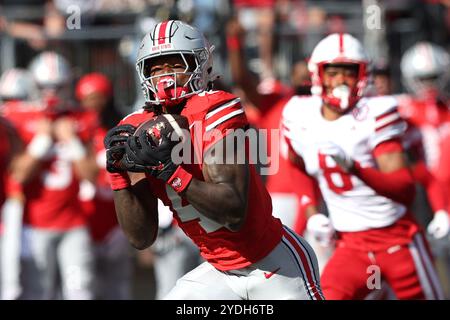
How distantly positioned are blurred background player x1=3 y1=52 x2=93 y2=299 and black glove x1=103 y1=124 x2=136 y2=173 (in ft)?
11.3

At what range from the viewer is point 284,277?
174 inches

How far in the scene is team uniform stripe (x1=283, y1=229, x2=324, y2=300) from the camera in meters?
4.48

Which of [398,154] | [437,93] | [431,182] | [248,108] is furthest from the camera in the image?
[437,93]

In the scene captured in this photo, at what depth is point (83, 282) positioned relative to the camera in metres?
7.62

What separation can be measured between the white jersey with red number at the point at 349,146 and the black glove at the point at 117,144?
1.59m

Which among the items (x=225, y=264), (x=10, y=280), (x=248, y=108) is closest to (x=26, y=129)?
(x=10, y=280)

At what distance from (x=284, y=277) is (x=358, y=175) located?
1205 millimetres

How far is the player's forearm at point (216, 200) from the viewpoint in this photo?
4023 millimetres

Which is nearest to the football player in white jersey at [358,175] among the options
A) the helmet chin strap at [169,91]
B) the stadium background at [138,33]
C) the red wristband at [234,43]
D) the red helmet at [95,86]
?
the helmet chin strap at [169,91]

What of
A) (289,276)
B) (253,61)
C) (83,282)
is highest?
(253,61)

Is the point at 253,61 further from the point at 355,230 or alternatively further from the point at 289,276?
the point at 289,276

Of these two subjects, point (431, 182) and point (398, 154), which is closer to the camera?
point (398, 154)

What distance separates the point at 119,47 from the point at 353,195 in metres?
4.46

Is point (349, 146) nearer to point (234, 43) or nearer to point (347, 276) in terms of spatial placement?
point (347, 276)
